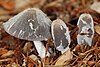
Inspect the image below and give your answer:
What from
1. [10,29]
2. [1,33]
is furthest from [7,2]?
[10,29]

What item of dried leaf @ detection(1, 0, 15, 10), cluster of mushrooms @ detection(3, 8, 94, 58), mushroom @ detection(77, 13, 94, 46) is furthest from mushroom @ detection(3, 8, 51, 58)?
dried leaf @ detection(1, 0, 15, 10)

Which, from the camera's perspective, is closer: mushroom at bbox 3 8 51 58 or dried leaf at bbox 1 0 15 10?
mushroom at bbox 3 8 51 58

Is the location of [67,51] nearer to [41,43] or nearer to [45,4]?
[41,43]

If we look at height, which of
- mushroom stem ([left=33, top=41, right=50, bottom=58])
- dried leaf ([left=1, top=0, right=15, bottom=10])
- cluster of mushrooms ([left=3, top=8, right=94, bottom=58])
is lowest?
mushroom stem ([left=33, top=41, right=50, bottom=58])

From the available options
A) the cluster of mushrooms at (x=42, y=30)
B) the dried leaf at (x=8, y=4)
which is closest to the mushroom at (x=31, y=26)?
the cluster of mushrooms at (x=42, y=30)

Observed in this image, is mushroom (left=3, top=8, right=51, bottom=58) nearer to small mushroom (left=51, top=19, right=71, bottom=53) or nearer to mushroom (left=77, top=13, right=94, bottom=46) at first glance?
small mushroom (left=51, top=19, right=71, bottom=53)

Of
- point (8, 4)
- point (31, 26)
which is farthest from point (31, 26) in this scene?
point (8, 4)

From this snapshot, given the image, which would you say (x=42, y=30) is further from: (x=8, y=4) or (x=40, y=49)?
(x=8, y=4)
